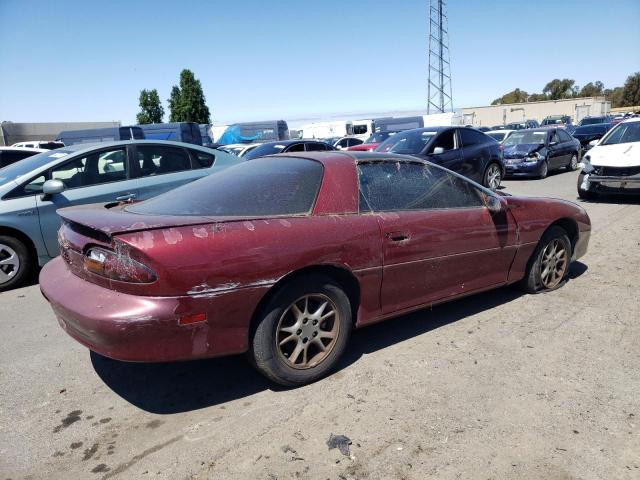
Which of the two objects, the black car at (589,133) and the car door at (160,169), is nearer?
the car door at (160,169)

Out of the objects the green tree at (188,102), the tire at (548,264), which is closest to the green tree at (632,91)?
the green tree at (188,102)

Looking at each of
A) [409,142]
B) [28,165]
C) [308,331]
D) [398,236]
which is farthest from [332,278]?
[409,142]

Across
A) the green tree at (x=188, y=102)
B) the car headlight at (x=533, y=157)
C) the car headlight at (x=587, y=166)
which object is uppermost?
the green tree at (x=188, y=102)

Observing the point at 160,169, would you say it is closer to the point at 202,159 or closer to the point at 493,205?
the point at 202,159

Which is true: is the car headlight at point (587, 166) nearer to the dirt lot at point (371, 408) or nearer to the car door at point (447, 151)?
the car door at point (447, 151)

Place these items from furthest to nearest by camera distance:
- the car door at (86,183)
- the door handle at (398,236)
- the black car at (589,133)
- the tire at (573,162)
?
1. the black car at (589,133)
2. the tire at (573,162)
3. the car door at (86,183)
4. the door handle at (398,236)

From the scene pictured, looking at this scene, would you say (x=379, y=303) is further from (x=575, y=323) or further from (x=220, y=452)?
(x=575, y=323)

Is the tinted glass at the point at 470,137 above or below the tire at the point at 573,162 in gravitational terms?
above

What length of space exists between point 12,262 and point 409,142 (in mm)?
7439

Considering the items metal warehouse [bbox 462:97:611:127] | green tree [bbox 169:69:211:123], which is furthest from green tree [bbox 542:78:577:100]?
green tree [bbox 169:69:211:123]

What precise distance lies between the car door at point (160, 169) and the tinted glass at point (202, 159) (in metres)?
0.11

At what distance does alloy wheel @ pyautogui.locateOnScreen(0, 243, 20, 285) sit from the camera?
5.34 meters

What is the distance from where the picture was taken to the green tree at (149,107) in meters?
53.8

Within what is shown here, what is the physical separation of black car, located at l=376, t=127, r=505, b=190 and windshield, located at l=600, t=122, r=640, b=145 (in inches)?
87.1
